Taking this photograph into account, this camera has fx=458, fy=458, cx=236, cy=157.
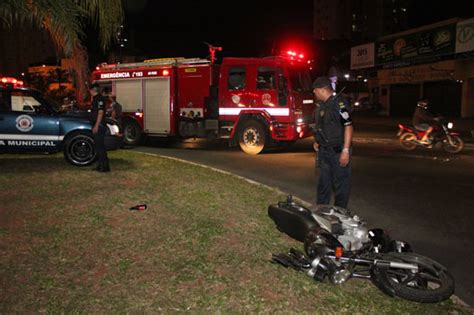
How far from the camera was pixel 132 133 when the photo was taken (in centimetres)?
1595

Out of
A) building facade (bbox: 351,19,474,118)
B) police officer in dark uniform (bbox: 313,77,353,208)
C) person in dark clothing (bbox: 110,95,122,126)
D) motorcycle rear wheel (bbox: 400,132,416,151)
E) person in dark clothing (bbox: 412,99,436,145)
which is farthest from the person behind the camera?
building facade (bbox: 351,19,474,118)

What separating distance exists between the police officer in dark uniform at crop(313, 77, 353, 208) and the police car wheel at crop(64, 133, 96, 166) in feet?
18.9

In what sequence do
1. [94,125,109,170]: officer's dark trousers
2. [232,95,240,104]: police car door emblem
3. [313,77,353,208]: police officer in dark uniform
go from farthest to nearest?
[232,95,240,104]: police car door emblem < [94,125,109,170]: officer's dark trousers < [313,77,353,208]: police officer in dark uniform

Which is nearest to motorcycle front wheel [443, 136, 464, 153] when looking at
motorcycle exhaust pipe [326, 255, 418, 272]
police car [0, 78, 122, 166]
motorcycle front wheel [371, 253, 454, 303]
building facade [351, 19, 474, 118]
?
police car [0, 78, 122, 166]

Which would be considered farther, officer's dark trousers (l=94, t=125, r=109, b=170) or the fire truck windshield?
the fire truck windshield

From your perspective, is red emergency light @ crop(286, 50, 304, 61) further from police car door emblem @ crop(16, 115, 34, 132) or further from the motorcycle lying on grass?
the motorcycle lying on grass

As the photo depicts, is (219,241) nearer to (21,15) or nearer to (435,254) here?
(435,254)

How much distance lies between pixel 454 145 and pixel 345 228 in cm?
1011

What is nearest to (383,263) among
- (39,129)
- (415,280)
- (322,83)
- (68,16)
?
(415,280)

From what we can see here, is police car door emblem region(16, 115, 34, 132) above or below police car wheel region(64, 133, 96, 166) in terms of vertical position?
above

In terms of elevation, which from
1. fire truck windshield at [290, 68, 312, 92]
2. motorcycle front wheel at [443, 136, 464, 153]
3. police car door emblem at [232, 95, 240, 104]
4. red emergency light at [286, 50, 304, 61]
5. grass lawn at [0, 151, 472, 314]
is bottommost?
grass lawn at [0, 151, 472, 314]

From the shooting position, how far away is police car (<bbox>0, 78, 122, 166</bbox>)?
971 cm

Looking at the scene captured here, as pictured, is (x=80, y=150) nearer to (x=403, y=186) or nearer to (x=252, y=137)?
(x=252, y=137)

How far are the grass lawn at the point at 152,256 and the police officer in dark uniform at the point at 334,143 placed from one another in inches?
34.0
